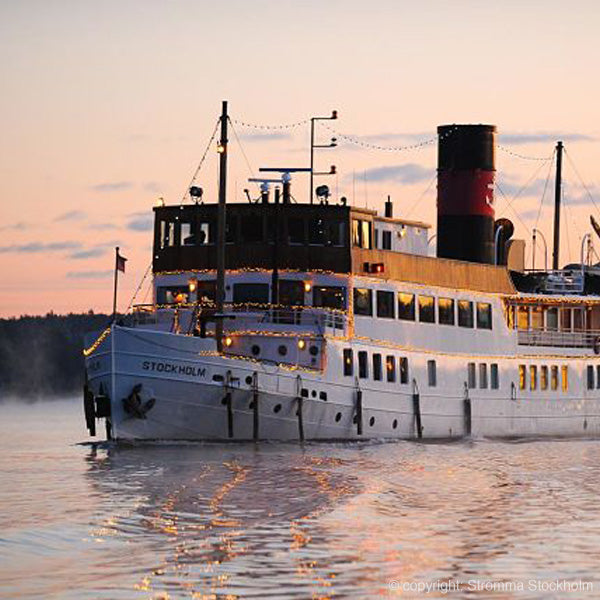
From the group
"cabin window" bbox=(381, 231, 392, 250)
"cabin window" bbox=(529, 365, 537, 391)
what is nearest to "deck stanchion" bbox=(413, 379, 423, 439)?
"cabin window" bbox=(381, 231, 392, 250)

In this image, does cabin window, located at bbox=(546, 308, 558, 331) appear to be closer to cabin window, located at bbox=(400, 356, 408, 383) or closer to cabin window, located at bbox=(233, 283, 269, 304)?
cabin window, located at bbox=(400, 356, 408, 383)

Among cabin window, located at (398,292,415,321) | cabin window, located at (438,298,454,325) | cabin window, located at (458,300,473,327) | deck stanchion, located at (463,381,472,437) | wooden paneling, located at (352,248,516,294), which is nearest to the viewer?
wooden paneling, located at (352,248,516,294)

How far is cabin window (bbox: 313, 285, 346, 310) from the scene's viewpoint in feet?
163

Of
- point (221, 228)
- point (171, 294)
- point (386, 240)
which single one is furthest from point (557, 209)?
point (221, 228)

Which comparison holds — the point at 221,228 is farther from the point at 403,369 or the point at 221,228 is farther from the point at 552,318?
the point at 552,318

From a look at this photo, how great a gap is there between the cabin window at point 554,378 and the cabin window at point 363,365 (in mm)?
12329

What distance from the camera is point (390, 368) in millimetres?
50969

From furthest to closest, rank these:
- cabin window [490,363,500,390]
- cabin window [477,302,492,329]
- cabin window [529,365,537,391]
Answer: cabin window [529,365,537,391] → cabin window [490,363,500,390] → cabin window [477,302,492,329]

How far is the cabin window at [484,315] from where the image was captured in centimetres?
5619

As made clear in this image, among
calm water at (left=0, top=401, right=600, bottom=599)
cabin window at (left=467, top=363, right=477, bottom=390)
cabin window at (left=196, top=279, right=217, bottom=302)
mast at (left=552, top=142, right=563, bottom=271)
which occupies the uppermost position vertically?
mast at (left=552, top=142, right=563, bottom=271)

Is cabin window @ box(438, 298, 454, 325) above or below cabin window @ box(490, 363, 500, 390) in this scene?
above

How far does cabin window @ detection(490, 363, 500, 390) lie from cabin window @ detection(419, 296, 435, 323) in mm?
3875

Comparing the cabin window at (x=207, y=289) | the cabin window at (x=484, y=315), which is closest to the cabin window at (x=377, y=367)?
the cabin window at (x=207, y=289)

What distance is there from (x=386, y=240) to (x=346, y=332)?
5.24 metres
